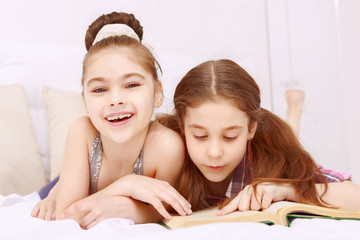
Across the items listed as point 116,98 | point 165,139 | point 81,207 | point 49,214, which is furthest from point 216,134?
point 49,214

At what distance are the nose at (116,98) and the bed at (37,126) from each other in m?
0.30

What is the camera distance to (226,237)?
701 mm

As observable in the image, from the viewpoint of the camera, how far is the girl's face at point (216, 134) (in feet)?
3.75

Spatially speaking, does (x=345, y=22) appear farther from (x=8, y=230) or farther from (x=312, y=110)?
(x=8, y=230)

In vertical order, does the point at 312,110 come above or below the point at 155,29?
below

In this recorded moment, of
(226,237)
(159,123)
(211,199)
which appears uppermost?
(159,123)

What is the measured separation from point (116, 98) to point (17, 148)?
0.69 m

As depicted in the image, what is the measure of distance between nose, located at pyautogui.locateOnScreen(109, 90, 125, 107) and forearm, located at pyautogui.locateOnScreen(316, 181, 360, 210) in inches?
23.0

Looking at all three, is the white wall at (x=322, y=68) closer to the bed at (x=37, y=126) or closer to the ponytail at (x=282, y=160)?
the bed at (x=37, y=126)

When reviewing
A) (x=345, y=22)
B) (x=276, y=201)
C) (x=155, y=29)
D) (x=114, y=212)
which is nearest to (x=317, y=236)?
(x=276, y=201)

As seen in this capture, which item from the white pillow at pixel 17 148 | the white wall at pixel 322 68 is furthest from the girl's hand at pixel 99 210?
the white wall at pixel 322 68

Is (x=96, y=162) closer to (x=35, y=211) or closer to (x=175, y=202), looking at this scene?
(x=35, y=211)

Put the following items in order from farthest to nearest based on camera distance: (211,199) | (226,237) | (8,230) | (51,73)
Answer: (51,73) → (211,199) → (8,230) → (226,237)

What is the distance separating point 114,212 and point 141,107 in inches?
11.2
